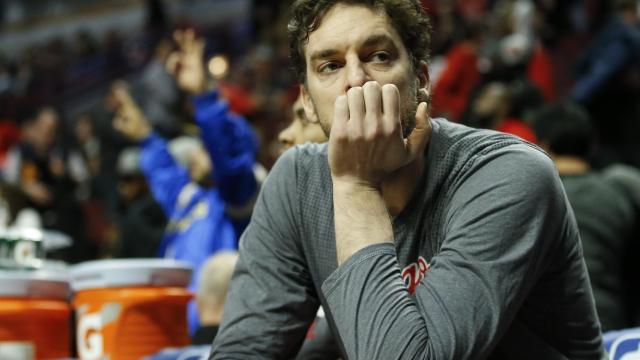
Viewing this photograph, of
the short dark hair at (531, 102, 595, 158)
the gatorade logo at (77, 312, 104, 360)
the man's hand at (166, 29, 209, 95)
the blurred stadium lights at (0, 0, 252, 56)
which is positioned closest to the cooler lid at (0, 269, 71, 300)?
the gatorade logo at (77, 312, 104, 360)

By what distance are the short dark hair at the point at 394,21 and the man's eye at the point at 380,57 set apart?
0.07 meters

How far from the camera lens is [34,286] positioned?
115 inches

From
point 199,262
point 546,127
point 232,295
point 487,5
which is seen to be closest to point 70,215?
point 487,5

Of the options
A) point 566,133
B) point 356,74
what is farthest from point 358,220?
point 566,133

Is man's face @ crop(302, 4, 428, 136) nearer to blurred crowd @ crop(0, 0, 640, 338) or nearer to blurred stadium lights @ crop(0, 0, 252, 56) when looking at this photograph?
blurred crowd @ crop(0, 0, 640, 338)

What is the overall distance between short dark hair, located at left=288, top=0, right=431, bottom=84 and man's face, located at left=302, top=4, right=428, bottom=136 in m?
0.02

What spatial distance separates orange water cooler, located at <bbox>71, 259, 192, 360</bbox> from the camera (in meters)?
2.90

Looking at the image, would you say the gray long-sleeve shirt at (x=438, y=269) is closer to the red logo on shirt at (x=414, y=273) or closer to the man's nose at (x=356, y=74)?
the red logo on shirt at (x=414, y=273)

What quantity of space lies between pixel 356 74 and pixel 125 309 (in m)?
1.32

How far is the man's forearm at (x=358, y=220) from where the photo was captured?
1.78m

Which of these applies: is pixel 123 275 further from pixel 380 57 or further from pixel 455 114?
pixel 455 114

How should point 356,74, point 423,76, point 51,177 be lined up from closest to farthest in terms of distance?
1. point 356,74
2. point 423,76
3. point 51,177

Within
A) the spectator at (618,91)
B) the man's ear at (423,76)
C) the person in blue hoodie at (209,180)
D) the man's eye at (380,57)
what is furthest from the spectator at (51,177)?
the man's eye at (380,57)

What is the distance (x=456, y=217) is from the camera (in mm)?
1822
